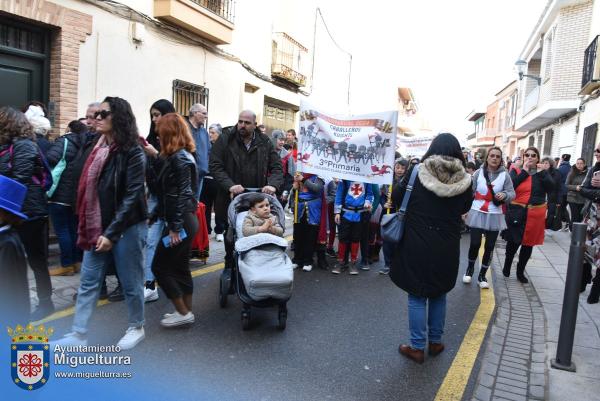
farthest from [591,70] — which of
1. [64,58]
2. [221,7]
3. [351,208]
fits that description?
[64,58]

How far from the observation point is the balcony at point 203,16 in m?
9.85

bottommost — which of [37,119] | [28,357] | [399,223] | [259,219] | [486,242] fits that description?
[28,357]

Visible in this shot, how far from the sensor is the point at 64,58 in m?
7.74

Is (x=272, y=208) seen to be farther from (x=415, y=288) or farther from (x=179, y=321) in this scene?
(x=415, y=288)

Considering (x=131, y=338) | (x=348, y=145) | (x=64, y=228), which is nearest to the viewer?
(x=131, y=338)

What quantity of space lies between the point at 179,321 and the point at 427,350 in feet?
7.25

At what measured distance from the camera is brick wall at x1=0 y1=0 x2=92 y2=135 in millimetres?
7625

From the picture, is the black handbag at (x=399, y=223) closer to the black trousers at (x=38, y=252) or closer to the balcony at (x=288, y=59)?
the black trousers at (x=38, y=252)

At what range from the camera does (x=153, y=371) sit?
3.44 meters

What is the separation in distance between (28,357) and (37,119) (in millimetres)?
3800

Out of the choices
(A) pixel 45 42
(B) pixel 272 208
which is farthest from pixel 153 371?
(A) pixel 45 42

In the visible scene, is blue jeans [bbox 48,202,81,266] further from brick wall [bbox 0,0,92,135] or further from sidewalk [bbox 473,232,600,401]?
sidewalk [bbox 473,232,600,401]

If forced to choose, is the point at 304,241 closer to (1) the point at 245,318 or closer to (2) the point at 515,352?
(1) the point at 245,318

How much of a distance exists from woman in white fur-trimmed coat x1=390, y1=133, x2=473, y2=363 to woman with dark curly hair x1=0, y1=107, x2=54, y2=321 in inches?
124
